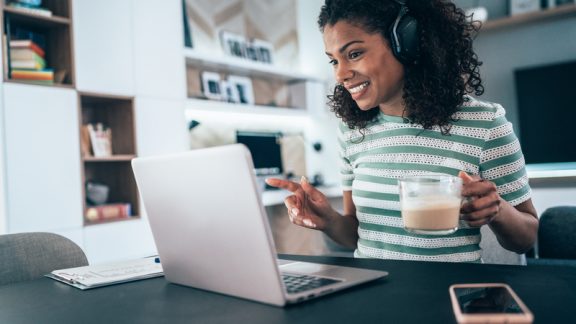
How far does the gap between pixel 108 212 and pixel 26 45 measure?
104 cm

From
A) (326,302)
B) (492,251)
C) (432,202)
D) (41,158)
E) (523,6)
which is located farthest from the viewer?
(523,6)

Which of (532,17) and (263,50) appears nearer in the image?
(532,17)

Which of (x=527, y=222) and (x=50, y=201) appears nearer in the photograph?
(x=527, y=222)

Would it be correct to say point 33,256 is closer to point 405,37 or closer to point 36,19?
point 405,37

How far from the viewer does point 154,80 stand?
3.30 meters

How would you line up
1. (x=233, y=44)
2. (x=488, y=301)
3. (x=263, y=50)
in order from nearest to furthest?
(x=488, y=301) → (x=233, y=44) → (x=263, y=50)

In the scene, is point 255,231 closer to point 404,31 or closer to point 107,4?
point 404,31

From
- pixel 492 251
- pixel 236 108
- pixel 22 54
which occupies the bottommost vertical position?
pixel 492 251

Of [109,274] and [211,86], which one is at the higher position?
[211,86]

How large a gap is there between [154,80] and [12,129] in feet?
3.13

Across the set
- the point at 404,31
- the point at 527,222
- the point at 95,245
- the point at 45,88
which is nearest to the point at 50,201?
the point at 95,245

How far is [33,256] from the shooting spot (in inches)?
51.1

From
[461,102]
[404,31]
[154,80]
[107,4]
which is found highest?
[107,4]

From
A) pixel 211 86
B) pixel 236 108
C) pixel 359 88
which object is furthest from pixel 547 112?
pixel 359 88
